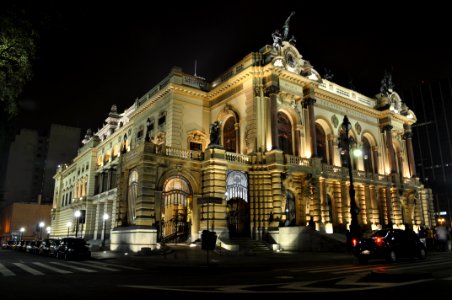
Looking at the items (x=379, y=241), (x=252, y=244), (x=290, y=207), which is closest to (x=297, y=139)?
(x=290, y=207)

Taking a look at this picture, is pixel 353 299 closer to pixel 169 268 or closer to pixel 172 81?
pixel 169 268

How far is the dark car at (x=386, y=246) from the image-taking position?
1719 cm

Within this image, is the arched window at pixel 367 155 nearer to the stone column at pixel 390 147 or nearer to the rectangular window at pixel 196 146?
the stone column at pixel 390 147

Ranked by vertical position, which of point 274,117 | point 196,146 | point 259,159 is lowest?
point 259,159

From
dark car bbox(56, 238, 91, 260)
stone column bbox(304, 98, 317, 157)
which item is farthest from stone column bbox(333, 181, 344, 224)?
dark car bbox(56, 238, 91, 260)

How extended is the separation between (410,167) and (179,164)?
32957 mm

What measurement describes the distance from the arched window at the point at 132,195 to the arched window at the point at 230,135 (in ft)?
33.5

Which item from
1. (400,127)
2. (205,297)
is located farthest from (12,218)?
(205,297)

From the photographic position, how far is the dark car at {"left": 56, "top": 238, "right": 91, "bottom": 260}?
77.3 ft

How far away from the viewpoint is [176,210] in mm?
35938

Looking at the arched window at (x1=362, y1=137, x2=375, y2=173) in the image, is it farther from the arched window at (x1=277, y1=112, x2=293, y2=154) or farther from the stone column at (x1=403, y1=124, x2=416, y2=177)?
the arched window at (x1=277, y1=112, x2=293, y2=154)

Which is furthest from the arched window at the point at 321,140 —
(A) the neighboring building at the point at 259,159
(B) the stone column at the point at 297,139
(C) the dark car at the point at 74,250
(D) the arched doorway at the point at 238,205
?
(C) the dark car at the point at 74,250

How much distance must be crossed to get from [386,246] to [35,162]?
99511 millimetres

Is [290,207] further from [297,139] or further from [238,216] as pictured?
[297,139]
